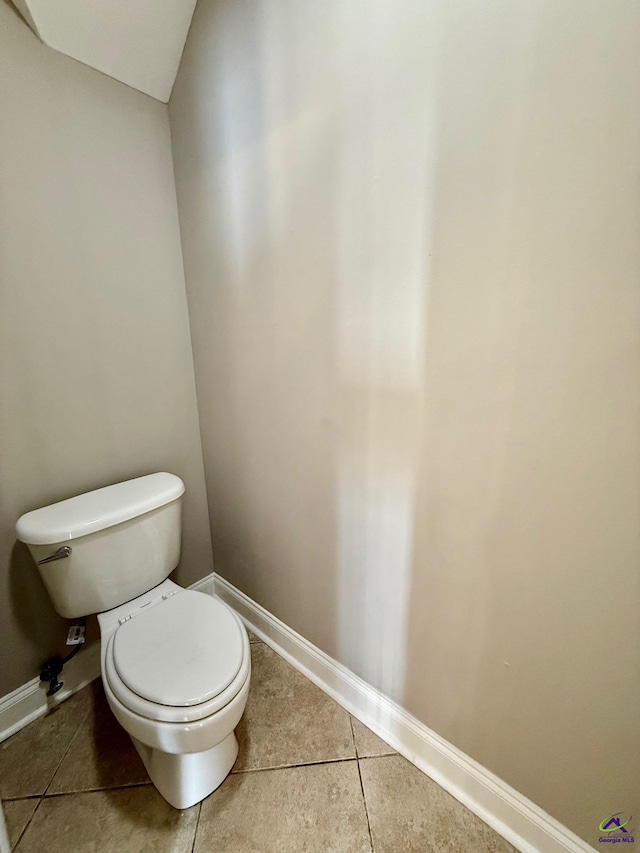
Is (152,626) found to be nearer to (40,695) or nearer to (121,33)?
(40,695)

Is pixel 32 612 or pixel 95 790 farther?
pixel 32 612

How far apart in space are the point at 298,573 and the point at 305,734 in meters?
0.50

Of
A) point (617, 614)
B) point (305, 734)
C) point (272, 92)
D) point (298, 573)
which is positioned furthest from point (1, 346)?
point (617, 614)

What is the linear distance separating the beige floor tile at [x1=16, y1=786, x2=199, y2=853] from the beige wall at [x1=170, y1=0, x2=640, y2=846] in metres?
0.63

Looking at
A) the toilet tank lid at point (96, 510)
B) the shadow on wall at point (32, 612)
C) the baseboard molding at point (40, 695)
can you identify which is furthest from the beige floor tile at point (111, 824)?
the toilet tank lid at point (96, 510)

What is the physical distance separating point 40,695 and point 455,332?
5.81ft

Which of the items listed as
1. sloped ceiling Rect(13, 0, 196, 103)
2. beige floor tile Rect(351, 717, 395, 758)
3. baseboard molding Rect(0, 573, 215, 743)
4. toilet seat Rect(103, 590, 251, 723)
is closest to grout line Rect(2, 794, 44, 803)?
baseboard molding Rect(0, 573, 215, 743)

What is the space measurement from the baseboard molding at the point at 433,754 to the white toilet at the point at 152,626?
1.21 feet

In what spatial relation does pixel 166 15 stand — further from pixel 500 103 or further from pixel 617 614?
pixel 617 614

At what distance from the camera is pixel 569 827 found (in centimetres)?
82

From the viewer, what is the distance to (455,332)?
0.77 meters

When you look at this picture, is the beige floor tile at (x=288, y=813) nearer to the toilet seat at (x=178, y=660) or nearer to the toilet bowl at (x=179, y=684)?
the toilet bowl at (x=179, y=684)

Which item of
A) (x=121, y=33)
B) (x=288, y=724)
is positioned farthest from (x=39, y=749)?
(x=121, y=33)

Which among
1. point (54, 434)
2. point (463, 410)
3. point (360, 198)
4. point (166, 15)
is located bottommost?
point (54, 434)
